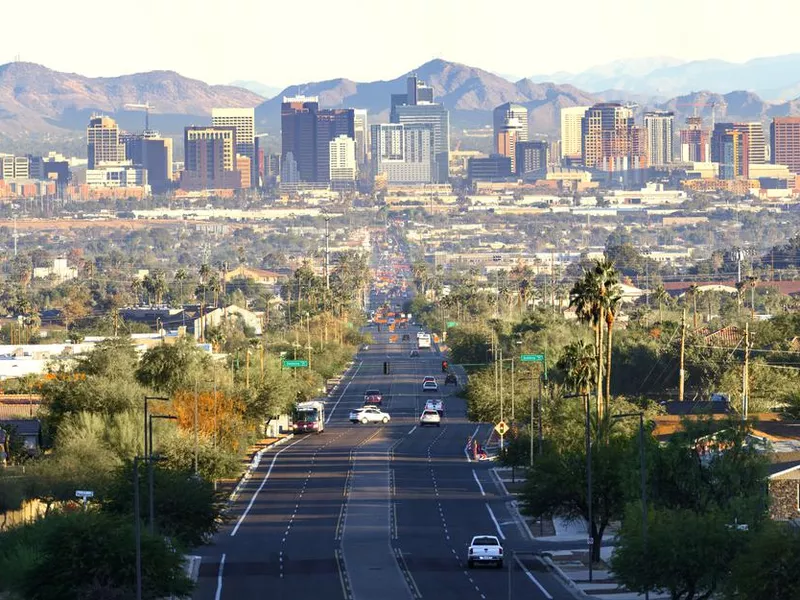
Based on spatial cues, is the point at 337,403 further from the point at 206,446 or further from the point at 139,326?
the point at 139,326

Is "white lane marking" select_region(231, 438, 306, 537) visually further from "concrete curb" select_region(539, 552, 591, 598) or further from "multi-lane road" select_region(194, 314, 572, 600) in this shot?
"concrete curb" select_region(539, 552, 591, 598)

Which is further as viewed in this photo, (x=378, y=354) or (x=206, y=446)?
(x=378, y=354)

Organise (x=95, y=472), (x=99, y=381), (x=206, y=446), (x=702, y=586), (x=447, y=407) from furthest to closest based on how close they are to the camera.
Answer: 1. (x=447, y=407)
2. (x=99, y=381)
3. (x=206, y=446)
4. (x=95, y=472)
5. (x=702, y=586)

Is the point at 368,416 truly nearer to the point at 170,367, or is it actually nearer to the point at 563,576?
the point at 170,367

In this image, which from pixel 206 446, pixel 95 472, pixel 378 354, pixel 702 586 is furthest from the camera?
pixel 378 354

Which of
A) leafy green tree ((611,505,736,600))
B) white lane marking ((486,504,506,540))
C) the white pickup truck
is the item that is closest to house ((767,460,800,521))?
white lane marking ((486,504,506,540))

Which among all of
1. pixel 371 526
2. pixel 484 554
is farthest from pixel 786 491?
pixel 371 526

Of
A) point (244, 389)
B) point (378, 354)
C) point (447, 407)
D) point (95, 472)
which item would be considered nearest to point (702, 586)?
point (95, 472)
